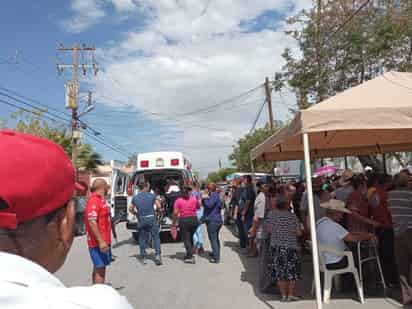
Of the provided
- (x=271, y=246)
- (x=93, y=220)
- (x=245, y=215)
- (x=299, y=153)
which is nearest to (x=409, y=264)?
(x=271, y=246)

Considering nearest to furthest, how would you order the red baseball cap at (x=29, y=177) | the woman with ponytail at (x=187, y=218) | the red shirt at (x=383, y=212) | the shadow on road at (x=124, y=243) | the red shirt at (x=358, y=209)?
the red baseball cap at (x=29, y=177) → the red shirt at (x=383, y=212) → the red shirt at (x=358, y=209) → the woman with ponytail at (x=187, y=218) → the shadow on road at (x=124, y=243)

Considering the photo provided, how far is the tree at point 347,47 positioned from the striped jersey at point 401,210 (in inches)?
386

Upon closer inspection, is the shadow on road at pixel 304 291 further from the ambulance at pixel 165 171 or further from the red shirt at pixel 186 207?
the ambulance at pixel 165 171

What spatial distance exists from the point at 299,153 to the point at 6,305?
1269cm

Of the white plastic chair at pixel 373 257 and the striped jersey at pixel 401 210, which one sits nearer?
the striped jersey at pixel 401 210

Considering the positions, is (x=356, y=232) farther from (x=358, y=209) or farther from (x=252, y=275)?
(x=252, y=275)

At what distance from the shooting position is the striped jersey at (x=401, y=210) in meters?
5.75

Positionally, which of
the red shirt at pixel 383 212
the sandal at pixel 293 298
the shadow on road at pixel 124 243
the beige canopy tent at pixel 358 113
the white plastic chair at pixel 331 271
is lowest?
the sandal at pixel 293 298

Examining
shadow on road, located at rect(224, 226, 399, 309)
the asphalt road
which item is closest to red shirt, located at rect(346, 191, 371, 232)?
shadow on road, located at rect(224, 226, 399, 309)

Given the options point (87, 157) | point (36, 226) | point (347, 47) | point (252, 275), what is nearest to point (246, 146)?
point (87, 157)

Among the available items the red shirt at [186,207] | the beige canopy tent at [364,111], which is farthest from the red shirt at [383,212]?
the red shirt at [186,207]

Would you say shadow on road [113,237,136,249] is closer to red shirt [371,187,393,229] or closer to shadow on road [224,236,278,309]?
shadow on road [224,236,278,309]

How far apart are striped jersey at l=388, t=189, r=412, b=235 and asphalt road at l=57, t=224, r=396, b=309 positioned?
1073 mm

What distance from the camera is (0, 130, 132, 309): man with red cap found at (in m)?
0.71
